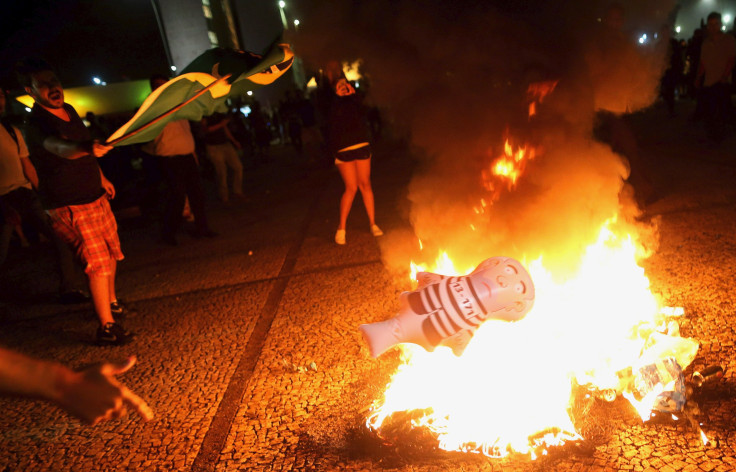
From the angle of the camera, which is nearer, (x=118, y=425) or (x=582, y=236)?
(x=118, y=425)

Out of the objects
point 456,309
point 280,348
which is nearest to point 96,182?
point 280,348

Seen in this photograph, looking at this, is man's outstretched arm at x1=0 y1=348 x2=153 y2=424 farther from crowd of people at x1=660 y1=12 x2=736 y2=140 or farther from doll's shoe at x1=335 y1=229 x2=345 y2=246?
crowd of people at x1=660 y1=12 x2=736 y2=140

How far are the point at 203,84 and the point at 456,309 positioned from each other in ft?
7.11

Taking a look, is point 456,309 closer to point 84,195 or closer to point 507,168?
point 507,168

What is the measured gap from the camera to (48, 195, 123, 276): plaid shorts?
11.6ft

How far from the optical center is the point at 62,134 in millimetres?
3307

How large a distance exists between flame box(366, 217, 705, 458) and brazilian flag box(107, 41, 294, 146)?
1923 millimetres

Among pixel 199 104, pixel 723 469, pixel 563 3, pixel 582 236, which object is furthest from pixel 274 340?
pixel 563 3

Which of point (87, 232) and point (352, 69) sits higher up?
point (352, 69)

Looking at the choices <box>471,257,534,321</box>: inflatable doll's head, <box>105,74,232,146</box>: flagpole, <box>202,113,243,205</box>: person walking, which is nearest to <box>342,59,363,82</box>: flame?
<box>105,74,232,146</box>: flagpole

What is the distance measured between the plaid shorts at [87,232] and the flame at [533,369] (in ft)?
7.38

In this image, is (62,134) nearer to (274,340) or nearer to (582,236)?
(274,340)

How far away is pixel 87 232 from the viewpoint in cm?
355

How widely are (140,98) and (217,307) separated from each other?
22495 mm
